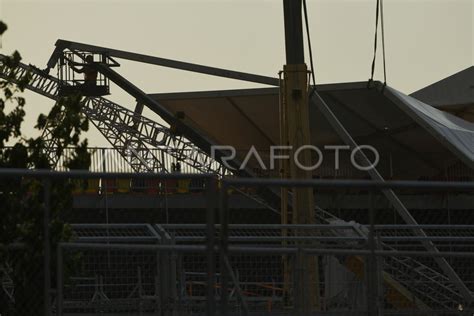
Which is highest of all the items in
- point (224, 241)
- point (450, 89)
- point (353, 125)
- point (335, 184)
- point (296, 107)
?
point (450, 89)

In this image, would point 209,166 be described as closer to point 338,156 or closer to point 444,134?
point 338,156

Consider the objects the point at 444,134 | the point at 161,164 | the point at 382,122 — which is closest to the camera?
the point at 444,134

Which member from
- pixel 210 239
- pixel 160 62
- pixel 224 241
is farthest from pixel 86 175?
pixel 160 62

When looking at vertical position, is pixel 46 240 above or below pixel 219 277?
above

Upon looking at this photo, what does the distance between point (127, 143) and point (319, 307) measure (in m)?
32.8

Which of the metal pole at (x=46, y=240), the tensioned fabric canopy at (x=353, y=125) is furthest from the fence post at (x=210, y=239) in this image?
the tensioned fabric canopy at (x=353, y=125)

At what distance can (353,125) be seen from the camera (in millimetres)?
41719

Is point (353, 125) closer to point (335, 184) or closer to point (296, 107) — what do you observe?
point (296, 107)

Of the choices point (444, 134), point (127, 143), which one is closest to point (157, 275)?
point (444, 134)

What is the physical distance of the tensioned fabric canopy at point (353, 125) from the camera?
122ft

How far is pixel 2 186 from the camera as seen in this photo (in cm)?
1426

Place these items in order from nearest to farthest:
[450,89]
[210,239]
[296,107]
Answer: [210,239]
[296,107]
[450,89]

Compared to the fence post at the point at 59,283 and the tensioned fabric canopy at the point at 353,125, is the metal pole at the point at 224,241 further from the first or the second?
the tensioned fabric canopy at the point at 353,125

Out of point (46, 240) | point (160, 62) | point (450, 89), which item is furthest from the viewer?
point (450, 89)
